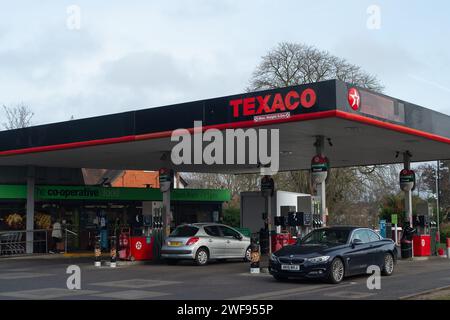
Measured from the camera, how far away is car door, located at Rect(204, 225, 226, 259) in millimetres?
21625

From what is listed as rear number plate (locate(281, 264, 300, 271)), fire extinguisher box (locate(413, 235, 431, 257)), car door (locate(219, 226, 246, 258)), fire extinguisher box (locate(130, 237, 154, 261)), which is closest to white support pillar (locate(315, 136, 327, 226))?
car door (locate(219, 226, 246, 258))

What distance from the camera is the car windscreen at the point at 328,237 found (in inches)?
626

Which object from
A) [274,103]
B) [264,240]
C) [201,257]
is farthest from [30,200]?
[274,103]

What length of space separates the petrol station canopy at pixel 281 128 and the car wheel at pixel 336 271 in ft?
12.7

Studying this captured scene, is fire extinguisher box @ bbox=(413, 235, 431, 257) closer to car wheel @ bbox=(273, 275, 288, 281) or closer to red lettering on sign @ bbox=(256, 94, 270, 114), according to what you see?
red lettering on sign @ bbox=(256, 94, 270, 114)

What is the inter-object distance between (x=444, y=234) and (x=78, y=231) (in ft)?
73.2

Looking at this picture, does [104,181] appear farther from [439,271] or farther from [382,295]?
[382,295]

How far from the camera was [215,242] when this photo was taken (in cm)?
2178

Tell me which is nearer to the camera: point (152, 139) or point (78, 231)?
point (152, 139)

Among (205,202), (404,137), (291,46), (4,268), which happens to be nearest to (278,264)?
(404,137)

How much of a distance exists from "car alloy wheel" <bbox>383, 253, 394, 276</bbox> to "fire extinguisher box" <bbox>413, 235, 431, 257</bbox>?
27.3 feet

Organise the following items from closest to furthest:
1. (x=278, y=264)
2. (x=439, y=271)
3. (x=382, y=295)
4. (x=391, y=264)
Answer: (x=382, y=295) → (x=278, y=264) → (x=391, y=264) → (x=439, y=271)

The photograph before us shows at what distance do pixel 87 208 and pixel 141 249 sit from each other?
985 cm

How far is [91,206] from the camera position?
32.2 metres
